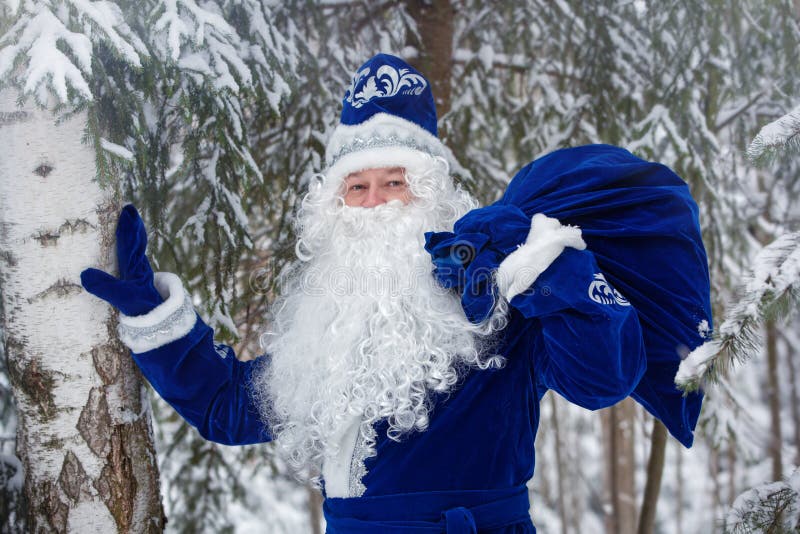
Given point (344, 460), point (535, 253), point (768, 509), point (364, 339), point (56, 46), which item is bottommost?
point (768, 509)

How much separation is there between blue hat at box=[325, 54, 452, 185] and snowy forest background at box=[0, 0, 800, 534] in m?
0.40

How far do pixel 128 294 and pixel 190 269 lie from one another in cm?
125

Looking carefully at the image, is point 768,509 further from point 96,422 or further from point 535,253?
point 96,422

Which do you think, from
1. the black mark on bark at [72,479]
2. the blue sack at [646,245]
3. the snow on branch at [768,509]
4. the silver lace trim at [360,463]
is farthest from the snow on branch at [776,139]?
the black mark on bark at [72,479]

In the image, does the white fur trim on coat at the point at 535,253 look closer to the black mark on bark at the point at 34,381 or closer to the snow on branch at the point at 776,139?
the snow on branch at the point at 776,139

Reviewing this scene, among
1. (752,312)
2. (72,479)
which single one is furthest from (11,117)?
(752,312)

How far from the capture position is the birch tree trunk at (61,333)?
195cm

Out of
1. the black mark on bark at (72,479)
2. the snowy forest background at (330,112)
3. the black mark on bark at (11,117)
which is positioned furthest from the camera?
the black mark on bark at (72,479)

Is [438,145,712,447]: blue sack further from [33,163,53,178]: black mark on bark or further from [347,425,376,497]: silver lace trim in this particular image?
[33,163,53,178]: black mark on bark

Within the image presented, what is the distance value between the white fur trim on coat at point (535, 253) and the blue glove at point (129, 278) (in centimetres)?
106

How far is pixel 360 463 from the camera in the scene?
2.06 metres

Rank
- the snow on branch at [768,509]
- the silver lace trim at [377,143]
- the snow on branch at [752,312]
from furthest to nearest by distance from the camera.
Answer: the silver lace trim at [377,143]
the snow on branch at [768,509]
the snow on branch at [752,312]

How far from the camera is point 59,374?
6.59ft

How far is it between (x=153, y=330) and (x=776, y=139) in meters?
1.73
